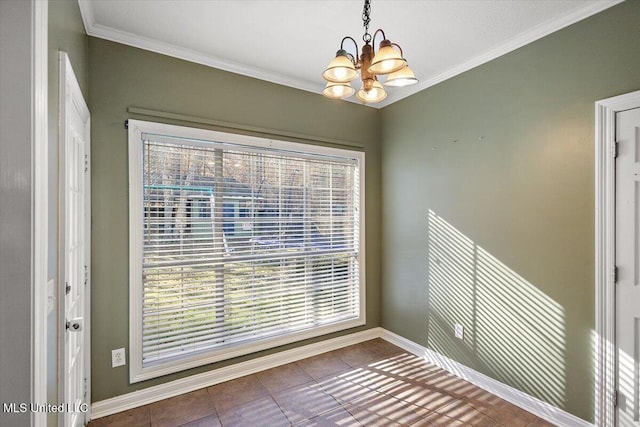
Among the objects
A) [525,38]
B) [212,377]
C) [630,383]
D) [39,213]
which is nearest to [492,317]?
[630,383]

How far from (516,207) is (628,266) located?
2.36 feet

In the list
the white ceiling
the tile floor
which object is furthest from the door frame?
the white ceiling

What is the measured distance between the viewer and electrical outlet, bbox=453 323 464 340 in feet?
8.93

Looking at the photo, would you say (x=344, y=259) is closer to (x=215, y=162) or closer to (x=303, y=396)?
(x=303, y=396)

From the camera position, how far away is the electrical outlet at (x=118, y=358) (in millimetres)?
2227

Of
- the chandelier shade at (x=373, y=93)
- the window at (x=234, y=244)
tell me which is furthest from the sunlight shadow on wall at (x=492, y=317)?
the chandelier shade at (x=373, y=93)

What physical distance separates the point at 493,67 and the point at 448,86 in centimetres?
41

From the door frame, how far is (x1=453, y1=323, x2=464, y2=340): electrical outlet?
92 cm

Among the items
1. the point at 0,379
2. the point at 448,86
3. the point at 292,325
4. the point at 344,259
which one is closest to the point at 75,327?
the point at 0,379

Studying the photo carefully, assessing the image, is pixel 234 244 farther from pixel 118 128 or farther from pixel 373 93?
pixel 373 93

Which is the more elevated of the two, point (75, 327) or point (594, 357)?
point (75, 327)

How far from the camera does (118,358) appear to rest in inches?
88.2

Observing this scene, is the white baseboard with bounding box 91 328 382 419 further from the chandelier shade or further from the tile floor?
the chandelier shade

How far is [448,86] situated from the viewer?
285 centimetres
